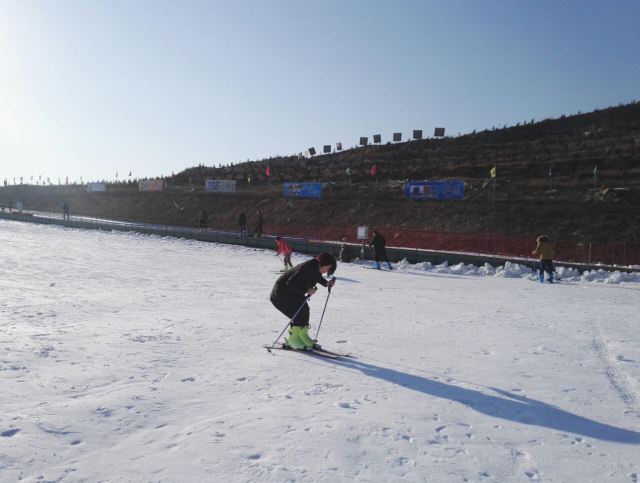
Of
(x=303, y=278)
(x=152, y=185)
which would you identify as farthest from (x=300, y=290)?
(x=152, y=185)

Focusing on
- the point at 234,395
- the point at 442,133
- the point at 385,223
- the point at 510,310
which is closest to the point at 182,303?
the point at 234,395

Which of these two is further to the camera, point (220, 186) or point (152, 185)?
point (152, 185)

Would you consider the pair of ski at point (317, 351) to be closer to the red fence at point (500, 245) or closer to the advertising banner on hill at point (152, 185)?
the red fence at point (500, 245)

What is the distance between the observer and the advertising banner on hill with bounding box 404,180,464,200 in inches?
1469

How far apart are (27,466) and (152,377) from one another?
2360mm

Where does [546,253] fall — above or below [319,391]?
above

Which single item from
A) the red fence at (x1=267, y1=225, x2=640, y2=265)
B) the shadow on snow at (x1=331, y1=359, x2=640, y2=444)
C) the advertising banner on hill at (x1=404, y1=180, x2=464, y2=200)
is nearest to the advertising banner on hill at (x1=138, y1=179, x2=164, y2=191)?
the advertising banner on hill at (x1=404, y1=180, x2=464, y2=200)

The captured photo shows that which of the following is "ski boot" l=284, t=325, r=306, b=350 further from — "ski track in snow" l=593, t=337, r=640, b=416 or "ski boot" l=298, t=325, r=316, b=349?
"ski track in snow" l=593, t=337, r=640, b=416

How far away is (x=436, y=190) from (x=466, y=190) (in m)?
3.28

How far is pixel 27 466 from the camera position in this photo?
398cm

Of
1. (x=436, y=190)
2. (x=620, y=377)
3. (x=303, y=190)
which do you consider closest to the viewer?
(x=620, y=377)

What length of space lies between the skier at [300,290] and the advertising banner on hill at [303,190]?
124 ft

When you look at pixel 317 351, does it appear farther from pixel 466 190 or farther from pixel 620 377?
pixel 466 190

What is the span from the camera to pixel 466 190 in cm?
3997
